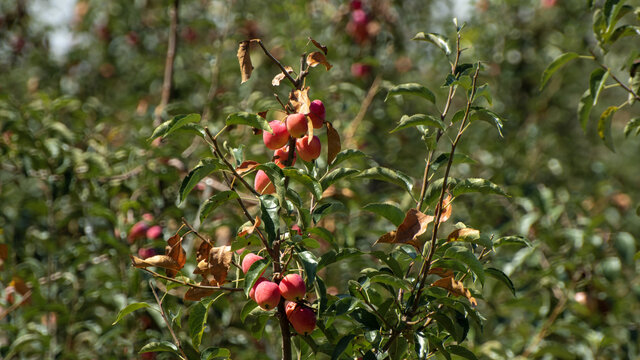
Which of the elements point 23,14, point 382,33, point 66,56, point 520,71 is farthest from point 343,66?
point 23,14

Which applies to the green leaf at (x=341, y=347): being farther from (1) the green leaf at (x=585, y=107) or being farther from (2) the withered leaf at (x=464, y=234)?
(1) the green leaf at (x=585, y=107)

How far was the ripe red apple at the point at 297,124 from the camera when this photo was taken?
110 centimetres

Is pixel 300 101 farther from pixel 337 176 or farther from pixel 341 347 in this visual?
pixel 341 347

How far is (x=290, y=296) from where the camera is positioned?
1068mm

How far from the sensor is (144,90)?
4262mm

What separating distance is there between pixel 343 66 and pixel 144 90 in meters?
1.46

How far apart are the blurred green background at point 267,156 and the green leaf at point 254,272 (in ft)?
1.64

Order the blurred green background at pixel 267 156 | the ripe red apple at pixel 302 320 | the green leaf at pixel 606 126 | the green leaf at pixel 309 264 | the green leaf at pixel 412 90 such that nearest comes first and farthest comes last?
the green leaf at pixel 309 264 < the ripe red apple at pixel 302 320 < the green leaf at pixel 412 90 < the green leaf at pixel 606 126 < the blurred green background at pixel 267 156

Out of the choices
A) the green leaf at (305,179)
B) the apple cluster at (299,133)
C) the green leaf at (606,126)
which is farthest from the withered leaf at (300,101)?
the green leaf at (606,126)

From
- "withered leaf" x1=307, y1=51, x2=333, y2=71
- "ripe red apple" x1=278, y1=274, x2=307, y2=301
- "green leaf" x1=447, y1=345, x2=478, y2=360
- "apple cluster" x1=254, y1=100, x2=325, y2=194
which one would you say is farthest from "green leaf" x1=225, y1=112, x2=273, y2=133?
"green leaf" x1=447, y1=345, x2=478, y2=360

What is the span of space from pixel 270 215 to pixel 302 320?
0.21 m

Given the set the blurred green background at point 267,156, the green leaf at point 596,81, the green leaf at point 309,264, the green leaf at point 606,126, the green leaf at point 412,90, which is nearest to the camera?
the green leaf at point 309,264

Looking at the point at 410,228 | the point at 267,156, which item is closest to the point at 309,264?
the point at 410,228

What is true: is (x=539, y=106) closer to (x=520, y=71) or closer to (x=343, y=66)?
(x=520, y=71)
